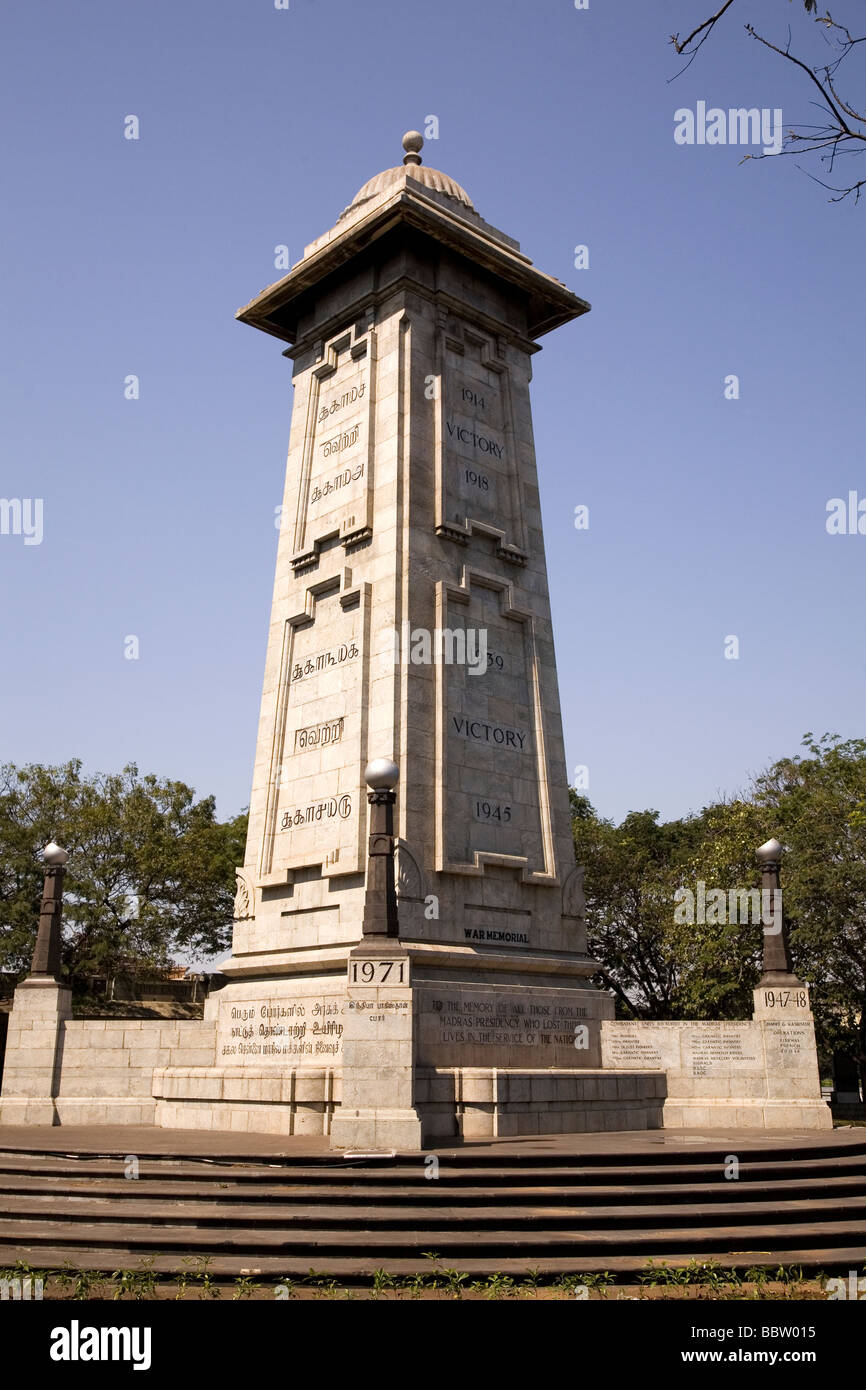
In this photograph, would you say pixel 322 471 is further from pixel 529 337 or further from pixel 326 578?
pixel 529 337

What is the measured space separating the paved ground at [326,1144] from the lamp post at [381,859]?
8.92 feet

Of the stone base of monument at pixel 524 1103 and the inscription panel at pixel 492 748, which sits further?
the inscription panel at pixel 492 748

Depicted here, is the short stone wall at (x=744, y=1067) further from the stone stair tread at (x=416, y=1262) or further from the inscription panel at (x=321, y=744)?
the stone stair tread at (x=416, y=1262)

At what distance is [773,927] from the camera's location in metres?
18.5

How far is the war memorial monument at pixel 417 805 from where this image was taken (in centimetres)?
1683

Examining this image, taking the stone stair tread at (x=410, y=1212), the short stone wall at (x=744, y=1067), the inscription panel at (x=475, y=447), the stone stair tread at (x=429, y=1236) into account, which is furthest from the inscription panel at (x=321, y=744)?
the stone stair tread at (x=429, y=1236)

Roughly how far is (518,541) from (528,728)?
375 cm

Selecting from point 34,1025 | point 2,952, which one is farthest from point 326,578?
point 2,952

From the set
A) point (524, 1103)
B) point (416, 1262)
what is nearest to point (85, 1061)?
point (524, 1103)

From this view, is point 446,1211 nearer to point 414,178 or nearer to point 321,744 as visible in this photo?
point 321,744

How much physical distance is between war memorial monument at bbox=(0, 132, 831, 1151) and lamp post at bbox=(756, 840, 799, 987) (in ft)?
0.18

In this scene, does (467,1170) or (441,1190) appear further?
(467,1170)

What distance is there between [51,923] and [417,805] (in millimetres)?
7477
